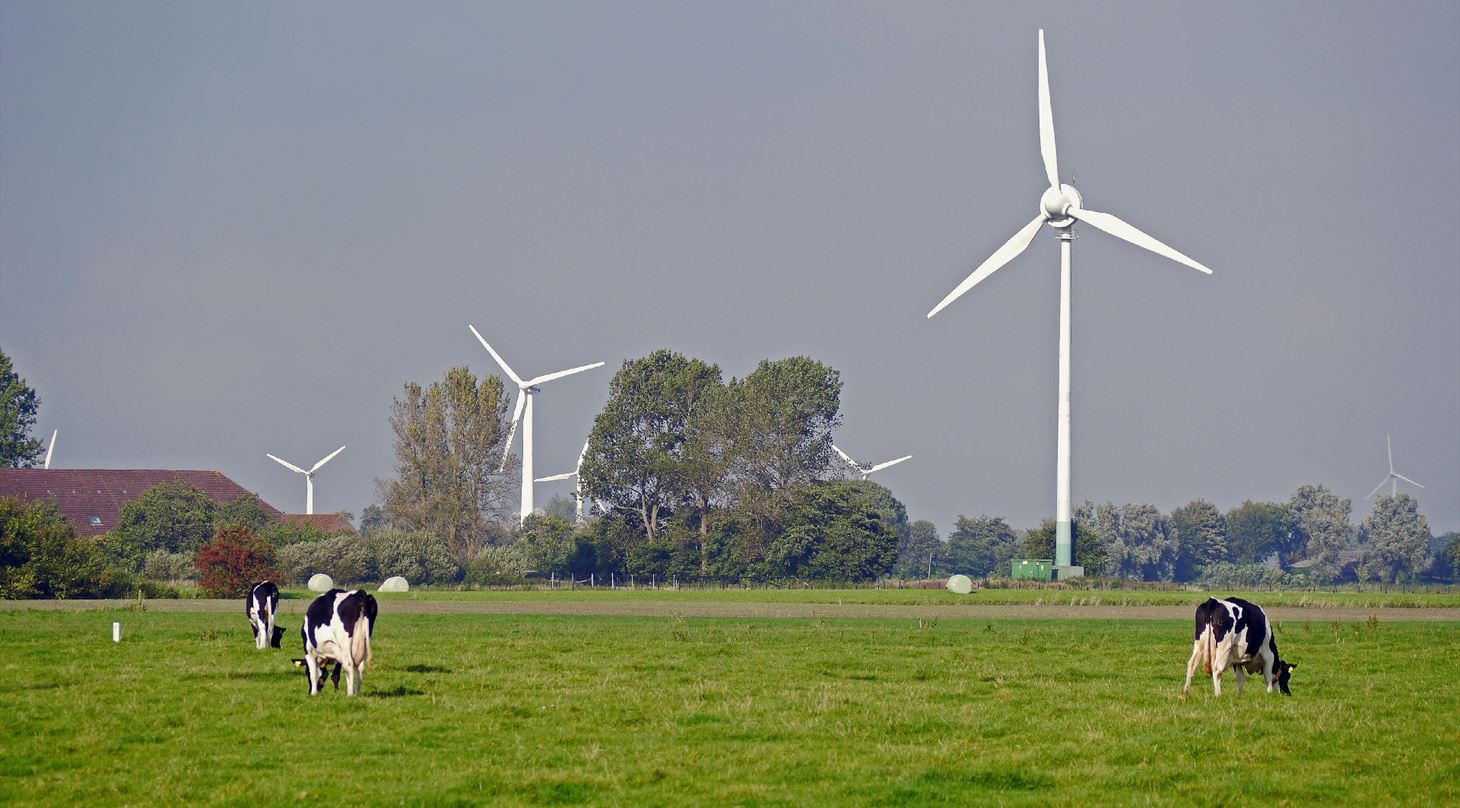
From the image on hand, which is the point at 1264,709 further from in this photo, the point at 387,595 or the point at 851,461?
the point at 851,461

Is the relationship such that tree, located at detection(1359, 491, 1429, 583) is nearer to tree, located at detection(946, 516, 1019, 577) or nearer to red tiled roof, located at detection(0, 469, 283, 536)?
tree, located at detection(946, 516, 1019, 577)

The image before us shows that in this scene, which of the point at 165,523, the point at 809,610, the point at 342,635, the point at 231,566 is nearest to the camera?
the point at 342,635

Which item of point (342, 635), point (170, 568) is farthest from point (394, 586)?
point (342, 635)

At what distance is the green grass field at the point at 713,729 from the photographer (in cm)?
1667

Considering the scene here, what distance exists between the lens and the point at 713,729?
2058 cm

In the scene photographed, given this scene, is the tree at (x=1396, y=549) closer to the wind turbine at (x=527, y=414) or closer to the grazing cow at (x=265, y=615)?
the wind turbine at (x=527, y=414)

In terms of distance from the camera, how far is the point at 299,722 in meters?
20.7

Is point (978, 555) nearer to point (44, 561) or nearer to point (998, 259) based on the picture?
point (998, 259)

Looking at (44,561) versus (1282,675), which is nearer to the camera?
(1282,675)

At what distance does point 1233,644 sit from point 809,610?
35.0 meters

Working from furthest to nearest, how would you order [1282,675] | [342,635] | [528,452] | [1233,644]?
[528,452], [1282,675], [1233,644], [342,635]

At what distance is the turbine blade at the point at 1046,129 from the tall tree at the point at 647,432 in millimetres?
32677

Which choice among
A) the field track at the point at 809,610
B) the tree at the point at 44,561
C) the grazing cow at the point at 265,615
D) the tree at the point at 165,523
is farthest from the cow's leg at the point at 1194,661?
the tree at the point at 165,523

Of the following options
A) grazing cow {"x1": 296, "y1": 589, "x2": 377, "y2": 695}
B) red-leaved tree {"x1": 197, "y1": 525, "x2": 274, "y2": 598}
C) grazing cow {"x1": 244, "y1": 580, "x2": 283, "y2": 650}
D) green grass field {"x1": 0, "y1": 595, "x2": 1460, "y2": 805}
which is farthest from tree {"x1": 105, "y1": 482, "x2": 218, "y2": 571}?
grazing cow {"x1": 296, "y1": 589, "x2": 377, "y2": 695}
